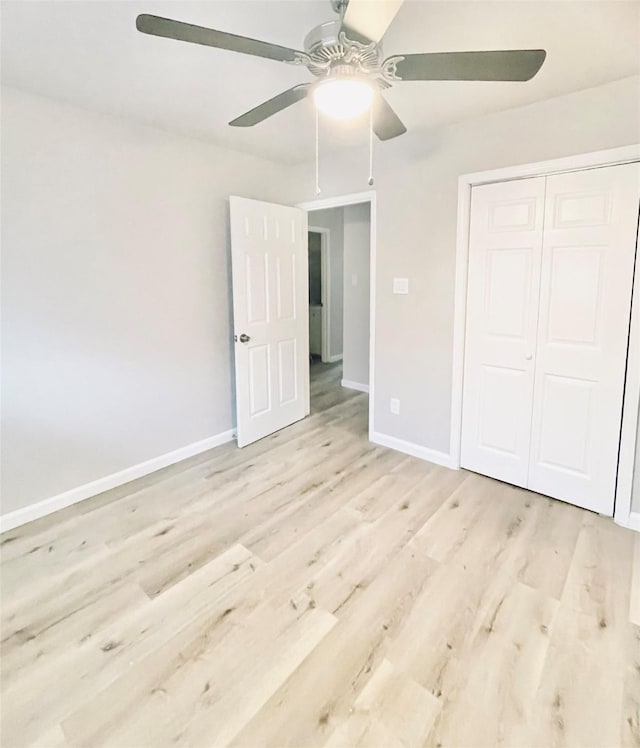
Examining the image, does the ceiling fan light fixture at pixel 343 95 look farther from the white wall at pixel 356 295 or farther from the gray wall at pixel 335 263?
the gray wall at pixel 335 263

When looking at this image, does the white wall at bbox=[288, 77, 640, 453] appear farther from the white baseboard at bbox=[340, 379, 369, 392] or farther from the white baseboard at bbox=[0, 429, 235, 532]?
the white baseboard at bbox=[340, 379, 369, 392]

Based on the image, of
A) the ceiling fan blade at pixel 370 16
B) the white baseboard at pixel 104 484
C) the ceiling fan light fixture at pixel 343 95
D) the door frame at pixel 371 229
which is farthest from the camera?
the door frame at pixel 371 229

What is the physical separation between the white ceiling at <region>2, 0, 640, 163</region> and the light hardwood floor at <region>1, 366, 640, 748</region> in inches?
91.4

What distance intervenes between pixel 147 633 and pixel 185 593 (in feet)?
0.75

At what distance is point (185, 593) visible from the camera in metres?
1.88

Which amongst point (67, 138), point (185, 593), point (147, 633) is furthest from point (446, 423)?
point (67, 138)

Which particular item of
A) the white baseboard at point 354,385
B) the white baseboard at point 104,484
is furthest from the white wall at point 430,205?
the white baseboard at point 354,385

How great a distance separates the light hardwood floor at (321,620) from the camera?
1350 mm

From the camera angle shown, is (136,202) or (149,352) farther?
(149,352)

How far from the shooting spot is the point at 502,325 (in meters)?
2.68

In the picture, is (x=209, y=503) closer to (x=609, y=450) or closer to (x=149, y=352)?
(x=149, y=352)

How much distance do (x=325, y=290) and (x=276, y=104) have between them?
14.8 feet

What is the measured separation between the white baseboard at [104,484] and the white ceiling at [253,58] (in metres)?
2.25

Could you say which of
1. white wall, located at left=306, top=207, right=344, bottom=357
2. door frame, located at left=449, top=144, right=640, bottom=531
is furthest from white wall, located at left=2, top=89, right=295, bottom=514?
white wall, located at left=306, top=207, right=344, bottom=357
